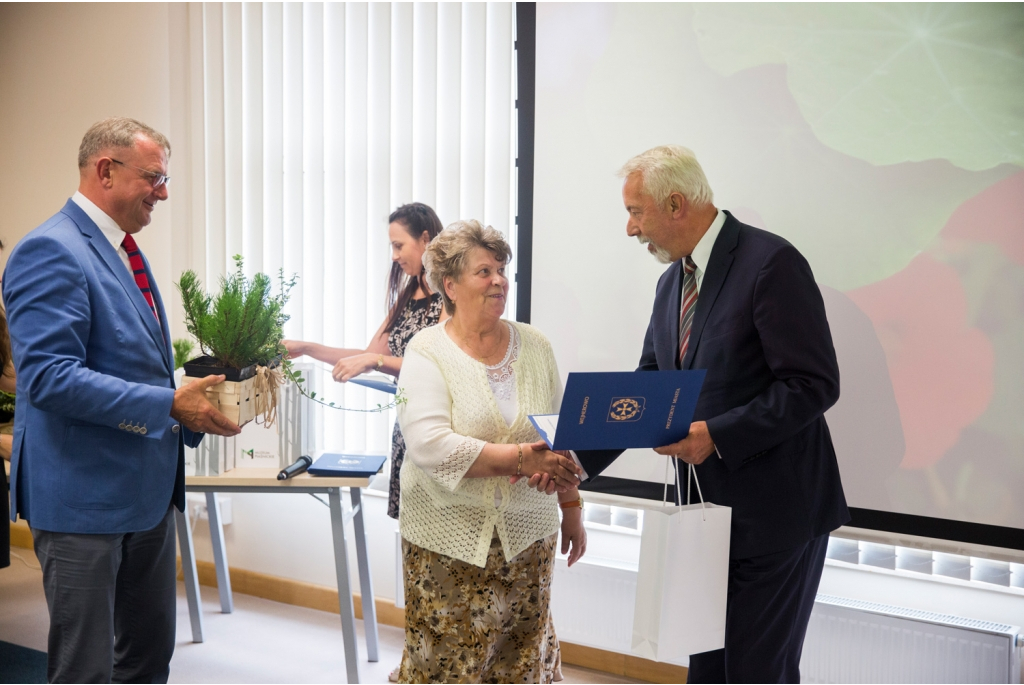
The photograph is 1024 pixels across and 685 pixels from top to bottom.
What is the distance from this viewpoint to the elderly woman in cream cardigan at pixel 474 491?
1.96m

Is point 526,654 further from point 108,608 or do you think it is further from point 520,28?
point 520,28

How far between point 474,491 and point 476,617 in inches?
11.9

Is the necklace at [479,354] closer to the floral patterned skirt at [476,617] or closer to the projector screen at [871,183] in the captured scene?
the floral patterned skirt at [476,617]

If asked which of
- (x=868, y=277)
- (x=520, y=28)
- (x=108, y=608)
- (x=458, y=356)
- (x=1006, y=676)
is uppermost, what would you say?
(x=520, y=28)

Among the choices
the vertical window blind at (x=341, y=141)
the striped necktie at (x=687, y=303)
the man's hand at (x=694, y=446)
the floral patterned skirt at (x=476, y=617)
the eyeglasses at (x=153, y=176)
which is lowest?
the floral patterned skirt at (x=476, y=617)

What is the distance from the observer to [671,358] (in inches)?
83.2

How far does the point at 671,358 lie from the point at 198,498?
2886mm

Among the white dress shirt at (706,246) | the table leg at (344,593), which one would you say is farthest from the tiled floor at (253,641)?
the white dress shirt at (706,246)

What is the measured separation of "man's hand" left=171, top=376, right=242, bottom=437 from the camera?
6.31 feet

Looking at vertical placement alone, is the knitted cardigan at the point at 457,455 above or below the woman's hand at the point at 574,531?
above

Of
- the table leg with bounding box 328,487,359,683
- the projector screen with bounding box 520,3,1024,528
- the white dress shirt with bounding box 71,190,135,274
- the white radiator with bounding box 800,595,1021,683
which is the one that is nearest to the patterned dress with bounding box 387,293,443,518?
the table leg with bounding box 328,487,359,683

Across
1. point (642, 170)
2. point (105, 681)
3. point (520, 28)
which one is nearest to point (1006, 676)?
point (642, 170)

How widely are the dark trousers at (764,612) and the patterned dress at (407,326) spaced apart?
1.42m

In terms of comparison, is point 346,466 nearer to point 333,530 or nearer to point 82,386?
point 333,530
